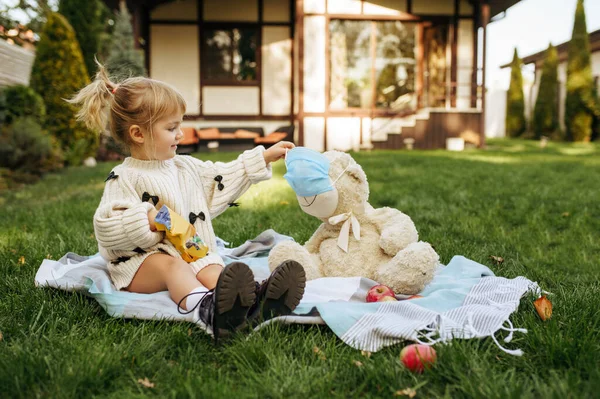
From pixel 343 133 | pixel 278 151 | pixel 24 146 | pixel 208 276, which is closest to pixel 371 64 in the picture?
pixel 343 133

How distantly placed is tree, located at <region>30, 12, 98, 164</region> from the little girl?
299 inches

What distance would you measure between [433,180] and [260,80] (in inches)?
341

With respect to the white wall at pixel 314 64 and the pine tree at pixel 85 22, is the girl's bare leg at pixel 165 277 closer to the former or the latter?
the white wall at pixel 314 64

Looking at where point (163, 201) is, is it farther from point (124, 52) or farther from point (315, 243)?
point (124, 52)

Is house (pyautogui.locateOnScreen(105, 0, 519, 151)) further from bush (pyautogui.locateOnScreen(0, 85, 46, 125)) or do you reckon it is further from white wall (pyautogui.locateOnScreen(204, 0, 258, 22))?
bush (pyautogui.locateOnScreen(0, 85, 46, 125))

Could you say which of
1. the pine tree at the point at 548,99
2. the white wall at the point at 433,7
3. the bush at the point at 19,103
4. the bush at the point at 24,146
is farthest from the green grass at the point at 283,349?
the pine tree at the point at 548,99

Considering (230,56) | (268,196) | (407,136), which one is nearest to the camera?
(268,196)

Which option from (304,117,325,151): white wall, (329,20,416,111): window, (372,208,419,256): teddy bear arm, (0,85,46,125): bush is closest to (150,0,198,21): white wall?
(329,20,416,111): window

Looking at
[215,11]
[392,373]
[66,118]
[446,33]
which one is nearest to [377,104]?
[446,33]

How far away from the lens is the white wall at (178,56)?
14.3 meters

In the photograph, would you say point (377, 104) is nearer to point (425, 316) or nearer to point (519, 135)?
point (519, 135)

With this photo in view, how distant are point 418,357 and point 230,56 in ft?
44.4

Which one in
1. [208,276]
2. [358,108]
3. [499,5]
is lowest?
[208,276]

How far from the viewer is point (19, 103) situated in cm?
834
